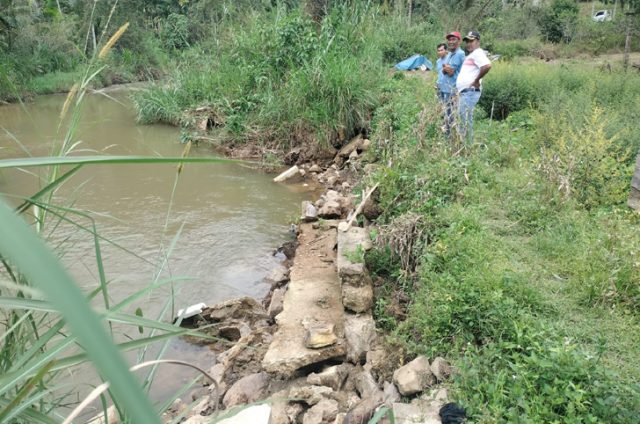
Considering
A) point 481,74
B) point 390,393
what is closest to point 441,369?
point 390,393

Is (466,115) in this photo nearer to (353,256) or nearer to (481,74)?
(481,74)

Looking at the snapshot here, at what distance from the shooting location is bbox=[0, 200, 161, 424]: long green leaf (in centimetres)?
28

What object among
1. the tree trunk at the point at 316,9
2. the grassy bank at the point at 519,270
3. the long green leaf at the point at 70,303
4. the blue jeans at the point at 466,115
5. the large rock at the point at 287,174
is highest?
the long green leaf at the point at 70,303

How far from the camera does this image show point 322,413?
2723 mm

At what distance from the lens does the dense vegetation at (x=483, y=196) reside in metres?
2.29

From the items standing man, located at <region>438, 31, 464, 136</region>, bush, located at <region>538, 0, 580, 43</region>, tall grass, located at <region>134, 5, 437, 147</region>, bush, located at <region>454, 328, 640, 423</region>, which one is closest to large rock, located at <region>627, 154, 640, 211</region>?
bush, located at <region>454, 328, 640, 423</region>

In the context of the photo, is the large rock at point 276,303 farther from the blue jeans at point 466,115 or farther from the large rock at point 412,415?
the blue jeans at point 466,115

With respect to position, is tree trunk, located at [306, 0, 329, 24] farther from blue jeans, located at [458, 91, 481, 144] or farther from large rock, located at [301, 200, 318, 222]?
large rock, located at [301, 200, 318, 222]

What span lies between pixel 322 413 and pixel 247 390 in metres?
0.73

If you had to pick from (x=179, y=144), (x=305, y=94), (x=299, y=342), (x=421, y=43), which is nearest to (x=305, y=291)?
(x=299, y=342)

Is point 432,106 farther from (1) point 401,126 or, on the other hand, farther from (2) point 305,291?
(2) point 305,291

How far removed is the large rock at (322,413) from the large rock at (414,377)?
397 mm

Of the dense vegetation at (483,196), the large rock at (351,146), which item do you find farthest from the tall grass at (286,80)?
the large rock at (351,146)

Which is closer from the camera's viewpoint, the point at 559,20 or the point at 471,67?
Result: the point at 471,67
